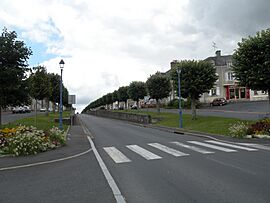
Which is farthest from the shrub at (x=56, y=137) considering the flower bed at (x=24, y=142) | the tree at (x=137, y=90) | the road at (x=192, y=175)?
the tree at (x=137, y=90)

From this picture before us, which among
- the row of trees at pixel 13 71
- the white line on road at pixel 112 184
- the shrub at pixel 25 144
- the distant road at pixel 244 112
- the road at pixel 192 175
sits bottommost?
the white line on road at pixel 112 184

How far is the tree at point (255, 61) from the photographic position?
20.0 metres

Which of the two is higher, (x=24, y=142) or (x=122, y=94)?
(x=122, y=94)

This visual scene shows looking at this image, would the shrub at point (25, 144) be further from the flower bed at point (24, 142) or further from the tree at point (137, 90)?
the tree at point (137, 90)

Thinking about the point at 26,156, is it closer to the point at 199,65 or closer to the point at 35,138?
the point at 35,138

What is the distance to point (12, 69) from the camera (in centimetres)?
1759

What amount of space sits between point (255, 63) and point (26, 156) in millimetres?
15000

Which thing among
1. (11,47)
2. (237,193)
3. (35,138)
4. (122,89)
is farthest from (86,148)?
(122,89)

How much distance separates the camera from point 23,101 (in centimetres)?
1906

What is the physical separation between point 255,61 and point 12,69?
14682 mm

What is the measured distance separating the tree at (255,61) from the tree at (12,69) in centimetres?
1327

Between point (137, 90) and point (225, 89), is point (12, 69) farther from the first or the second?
point (225, 89)

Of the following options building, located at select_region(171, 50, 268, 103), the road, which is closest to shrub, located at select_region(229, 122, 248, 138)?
the road

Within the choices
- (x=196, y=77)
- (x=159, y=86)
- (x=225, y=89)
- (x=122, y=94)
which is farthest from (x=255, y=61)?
(x=122, y=94)
